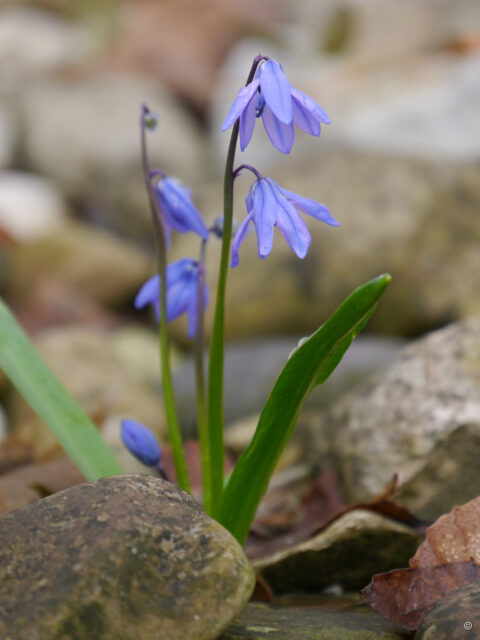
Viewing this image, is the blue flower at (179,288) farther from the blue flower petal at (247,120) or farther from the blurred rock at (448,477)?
the blurred rock at (448,477)

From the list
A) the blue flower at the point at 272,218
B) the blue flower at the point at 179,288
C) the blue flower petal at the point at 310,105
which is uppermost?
the blue flower petal at the point at 310,105

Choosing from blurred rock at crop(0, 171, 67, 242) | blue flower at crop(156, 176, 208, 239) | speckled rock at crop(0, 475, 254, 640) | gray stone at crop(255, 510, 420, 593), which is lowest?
blurred rock at crop(0, 171, 67, 242)

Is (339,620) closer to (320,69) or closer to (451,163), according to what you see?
(451,163)

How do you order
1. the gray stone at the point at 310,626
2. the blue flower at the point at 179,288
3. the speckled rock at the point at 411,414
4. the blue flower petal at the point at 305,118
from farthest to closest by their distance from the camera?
the speckled rock at the point at 411,414 < the blue flower at the point at 179,288 < the blue flower petal at the point at 305,118 < the gray stone at the point at 310,626

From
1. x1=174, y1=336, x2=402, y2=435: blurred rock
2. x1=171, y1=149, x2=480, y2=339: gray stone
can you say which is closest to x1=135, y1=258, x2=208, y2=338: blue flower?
x1=174, y1=336, x2=402, y2=435: blurred rock

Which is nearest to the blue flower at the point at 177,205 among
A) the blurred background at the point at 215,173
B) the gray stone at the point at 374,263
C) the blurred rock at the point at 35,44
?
the blurred background at the point at 215,173

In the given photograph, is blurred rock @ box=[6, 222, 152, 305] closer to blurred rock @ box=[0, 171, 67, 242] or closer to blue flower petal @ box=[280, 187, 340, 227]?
blurred rock @ box=[0, 171, 67, 242]

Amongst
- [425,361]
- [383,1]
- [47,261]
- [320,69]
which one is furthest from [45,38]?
[425,361]
